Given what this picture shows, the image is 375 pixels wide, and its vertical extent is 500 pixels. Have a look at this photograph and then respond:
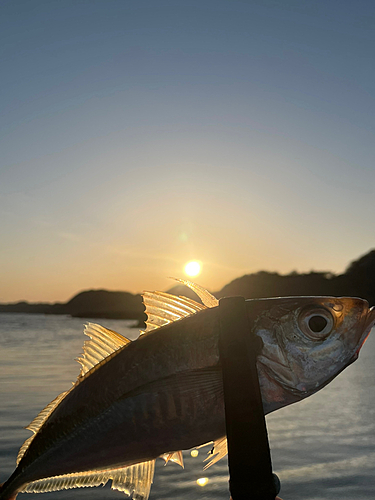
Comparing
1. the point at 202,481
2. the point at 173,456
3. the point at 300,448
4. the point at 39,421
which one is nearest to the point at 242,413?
the point at 173,456

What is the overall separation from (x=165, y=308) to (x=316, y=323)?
891 millimetres

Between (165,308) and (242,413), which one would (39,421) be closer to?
(165,308)

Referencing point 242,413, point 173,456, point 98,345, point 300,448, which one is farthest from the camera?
point 300,448

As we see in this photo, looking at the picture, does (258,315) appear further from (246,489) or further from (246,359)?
(246,489)

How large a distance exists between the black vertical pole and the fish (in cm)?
25

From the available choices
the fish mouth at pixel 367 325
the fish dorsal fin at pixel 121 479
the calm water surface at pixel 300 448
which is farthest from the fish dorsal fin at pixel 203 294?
the calm water surface at pixel 300 448

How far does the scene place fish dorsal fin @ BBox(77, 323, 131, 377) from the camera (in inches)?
107

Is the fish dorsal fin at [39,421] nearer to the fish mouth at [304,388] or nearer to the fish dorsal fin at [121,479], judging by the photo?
the fish dorsal fin at [121,479]

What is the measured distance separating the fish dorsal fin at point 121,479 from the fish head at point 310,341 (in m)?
0.98

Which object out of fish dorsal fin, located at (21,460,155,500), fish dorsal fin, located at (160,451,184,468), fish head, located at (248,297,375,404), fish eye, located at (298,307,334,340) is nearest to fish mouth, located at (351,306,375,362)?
fish head, located at (248,297,375,404)

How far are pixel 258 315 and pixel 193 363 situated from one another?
0.43 meters

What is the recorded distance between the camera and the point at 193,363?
2285 millimetres

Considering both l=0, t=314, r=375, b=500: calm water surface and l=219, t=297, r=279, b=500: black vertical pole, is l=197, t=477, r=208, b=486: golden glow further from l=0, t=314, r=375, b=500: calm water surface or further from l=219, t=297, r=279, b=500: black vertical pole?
l=219, t=297, r=279, b=500: black vertical pole

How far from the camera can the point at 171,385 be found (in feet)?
7.66
